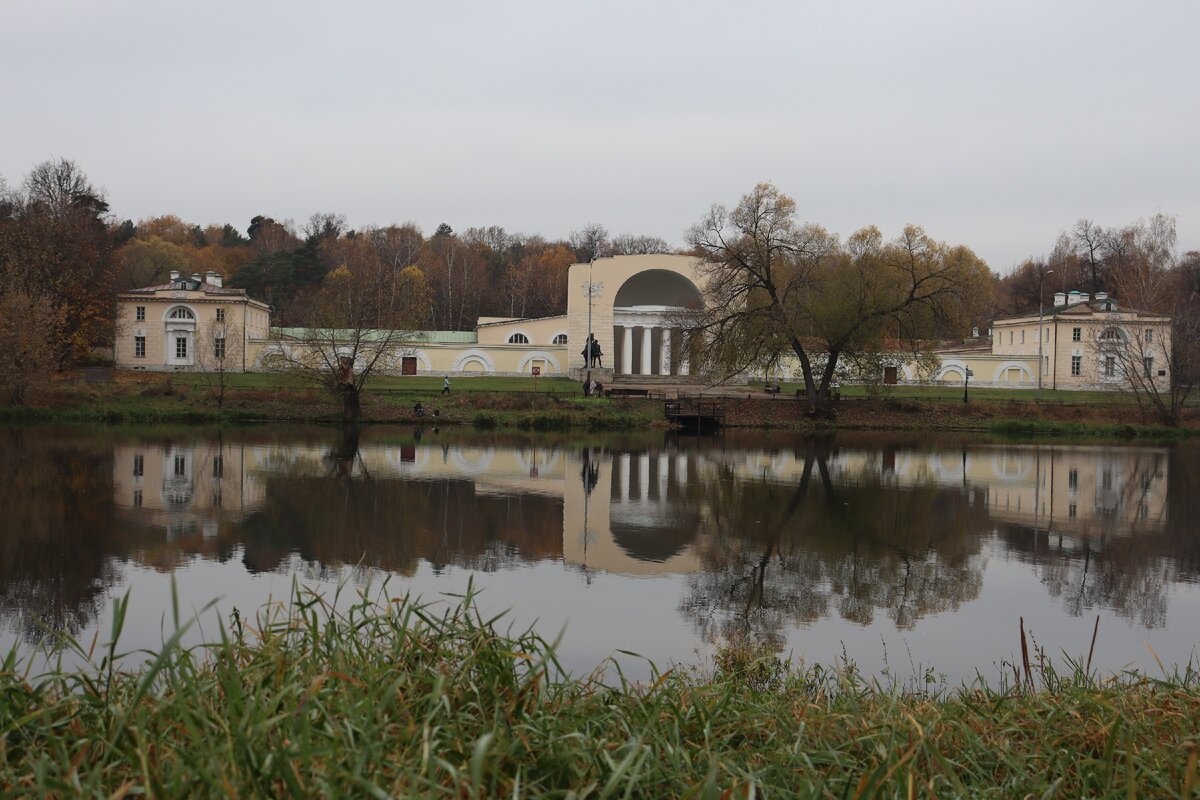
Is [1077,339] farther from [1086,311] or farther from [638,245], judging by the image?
[638,245]

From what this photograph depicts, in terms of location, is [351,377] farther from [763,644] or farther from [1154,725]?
[1154,725]

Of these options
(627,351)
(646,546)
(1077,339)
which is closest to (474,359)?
(627,351)

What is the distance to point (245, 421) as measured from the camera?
1441 inches

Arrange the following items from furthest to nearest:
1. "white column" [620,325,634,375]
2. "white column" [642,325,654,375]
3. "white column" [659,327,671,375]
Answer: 1. "white column" [620,325,634,375]
2. "white column" [642,325,654,375]
3. "white column" [659,327,671,375]

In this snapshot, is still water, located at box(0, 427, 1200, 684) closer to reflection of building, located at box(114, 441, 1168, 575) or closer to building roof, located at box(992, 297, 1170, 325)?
reflection of building, located at box(114, 441, 1168, 575)

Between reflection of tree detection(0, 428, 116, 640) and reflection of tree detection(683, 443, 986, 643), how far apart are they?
626cm

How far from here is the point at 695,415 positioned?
125 ft

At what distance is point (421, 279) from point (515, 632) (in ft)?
197

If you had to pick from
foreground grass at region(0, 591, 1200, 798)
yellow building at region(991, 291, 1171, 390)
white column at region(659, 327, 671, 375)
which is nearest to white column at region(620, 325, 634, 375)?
white column at region(659, 327, 671, 375)

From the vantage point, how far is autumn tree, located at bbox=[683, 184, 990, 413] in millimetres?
38875

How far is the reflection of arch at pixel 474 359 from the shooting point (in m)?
54.9

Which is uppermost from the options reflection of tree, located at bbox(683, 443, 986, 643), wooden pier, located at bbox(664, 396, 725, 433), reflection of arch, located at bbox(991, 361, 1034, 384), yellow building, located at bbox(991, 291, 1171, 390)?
yellow building, located at bbox(991, 291, 1171, 390)

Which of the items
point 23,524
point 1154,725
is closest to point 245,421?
point 23,524

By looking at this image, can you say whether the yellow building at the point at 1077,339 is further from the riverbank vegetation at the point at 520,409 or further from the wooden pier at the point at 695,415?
the wooden pier at the point at 695,415
